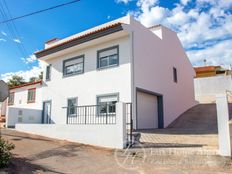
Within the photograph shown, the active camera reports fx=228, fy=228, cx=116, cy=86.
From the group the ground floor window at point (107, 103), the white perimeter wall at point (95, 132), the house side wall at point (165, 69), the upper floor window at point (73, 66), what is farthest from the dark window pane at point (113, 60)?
the white perimeter wall at point (95, 132)

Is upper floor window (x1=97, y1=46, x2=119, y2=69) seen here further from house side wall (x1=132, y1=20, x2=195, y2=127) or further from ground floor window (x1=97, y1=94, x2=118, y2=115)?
ground floor window (x1=97, y1=94, x2=118, y2=115)

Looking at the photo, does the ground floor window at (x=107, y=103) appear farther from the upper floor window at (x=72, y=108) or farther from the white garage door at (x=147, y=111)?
the upper floor window at (x=72, y=108)

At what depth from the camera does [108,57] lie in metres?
15.2

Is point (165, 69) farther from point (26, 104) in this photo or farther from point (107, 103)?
point (26, 104)

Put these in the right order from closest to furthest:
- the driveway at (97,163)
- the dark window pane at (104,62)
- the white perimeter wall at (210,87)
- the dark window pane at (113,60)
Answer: the driveway at (97,163), the dark window pane at (113,60), the dark window pane at (104,62), the white perimeter wall at (210,87)

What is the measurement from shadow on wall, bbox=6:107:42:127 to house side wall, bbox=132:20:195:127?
385 inches

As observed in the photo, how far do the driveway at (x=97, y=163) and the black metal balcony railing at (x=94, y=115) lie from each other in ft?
12.2

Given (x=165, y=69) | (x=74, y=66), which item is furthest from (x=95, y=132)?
(x=165, y=69)

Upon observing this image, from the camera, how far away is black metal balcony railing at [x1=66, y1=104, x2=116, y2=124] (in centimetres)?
1388

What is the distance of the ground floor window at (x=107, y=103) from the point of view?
13944 mm

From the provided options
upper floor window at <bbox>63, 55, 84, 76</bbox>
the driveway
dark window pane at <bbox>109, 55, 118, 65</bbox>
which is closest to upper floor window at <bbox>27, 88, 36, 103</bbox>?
upper floor window at <bbox>63, 55, 84, 76</bbox>

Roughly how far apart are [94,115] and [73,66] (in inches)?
191

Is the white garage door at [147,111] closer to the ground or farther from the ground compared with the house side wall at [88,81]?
closer to the ground

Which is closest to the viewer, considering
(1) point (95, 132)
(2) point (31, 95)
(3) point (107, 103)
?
(1) point (95, 132)
